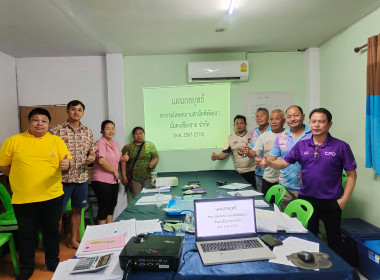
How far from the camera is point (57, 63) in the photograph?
3.68 metres

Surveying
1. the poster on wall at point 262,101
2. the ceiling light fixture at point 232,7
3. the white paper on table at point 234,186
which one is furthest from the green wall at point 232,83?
the ceiling light fixture at point 232,7

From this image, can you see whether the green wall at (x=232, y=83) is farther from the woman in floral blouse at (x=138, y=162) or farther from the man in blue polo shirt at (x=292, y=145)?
the man in blue polo shirt at (x=292, y=145)

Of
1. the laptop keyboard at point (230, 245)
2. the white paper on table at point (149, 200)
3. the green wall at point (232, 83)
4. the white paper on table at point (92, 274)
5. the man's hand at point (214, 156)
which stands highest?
the green wall at point (232, 83)

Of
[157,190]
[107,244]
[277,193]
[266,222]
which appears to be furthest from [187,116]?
[107,244]

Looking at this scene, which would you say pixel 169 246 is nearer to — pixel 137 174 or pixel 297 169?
pixel 297 169

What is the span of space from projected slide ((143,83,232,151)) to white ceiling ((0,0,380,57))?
2.03 ft

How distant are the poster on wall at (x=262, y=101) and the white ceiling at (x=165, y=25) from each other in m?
0.69

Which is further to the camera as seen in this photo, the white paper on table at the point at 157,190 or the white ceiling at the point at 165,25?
the white paper on table at the point at 157,190

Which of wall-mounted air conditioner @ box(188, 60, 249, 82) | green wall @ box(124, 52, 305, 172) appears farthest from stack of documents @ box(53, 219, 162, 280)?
wall-mounted air conditioner @ box(188, 60, 249, 82)

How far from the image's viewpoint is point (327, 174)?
191 centimetres

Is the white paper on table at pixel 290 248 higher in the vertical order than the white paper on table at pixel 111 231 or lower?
lower

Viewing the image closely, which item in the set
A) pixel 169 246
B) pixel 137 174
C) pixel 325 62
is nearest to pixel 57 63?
pixel 137 174

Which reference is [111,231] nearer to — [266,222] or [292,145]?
[266,222]

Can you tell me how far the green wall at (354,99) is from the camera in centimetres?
258
